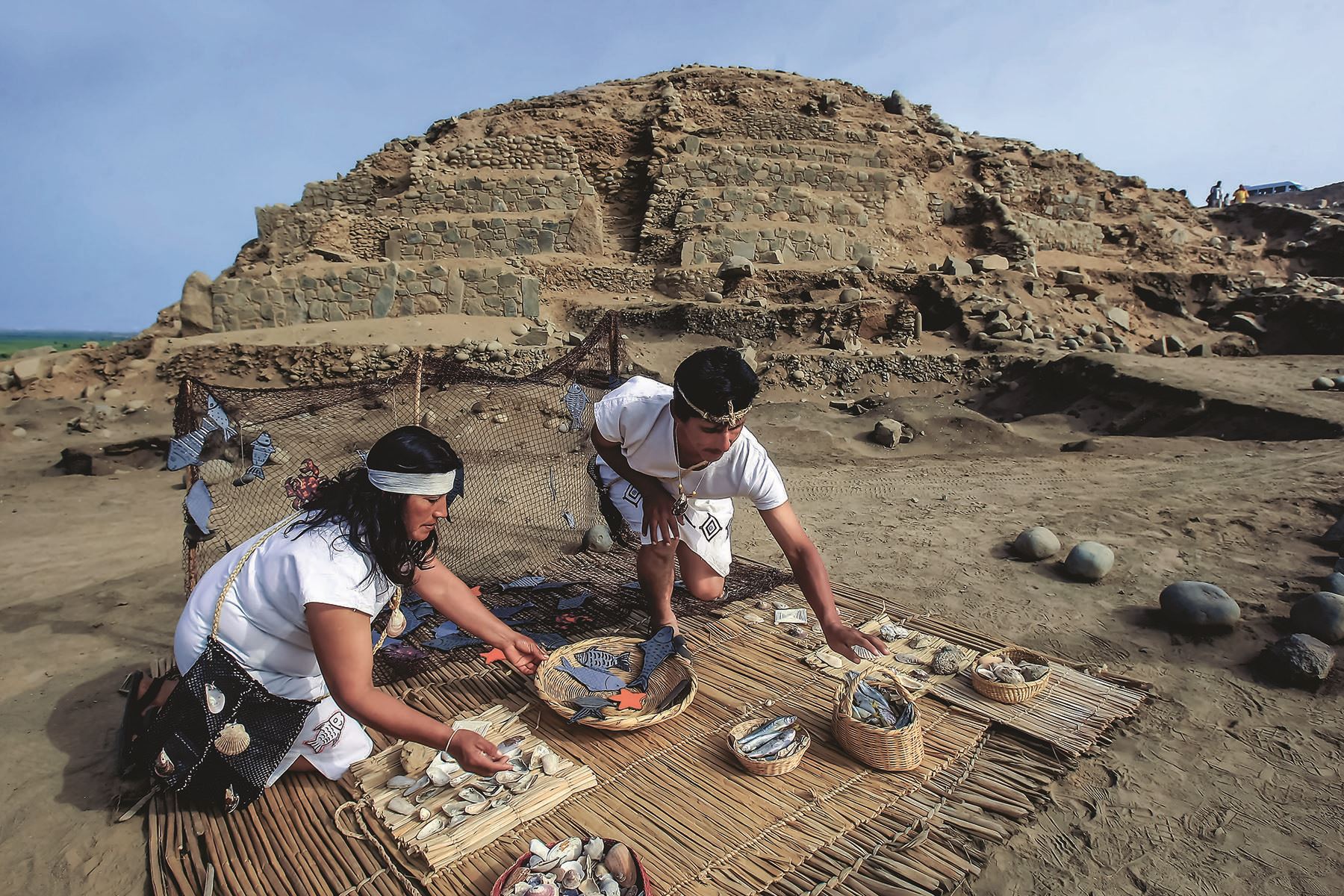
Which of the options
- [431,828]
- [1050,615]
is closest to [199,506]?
[431,828]

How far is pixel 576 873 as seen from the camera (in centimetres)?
185

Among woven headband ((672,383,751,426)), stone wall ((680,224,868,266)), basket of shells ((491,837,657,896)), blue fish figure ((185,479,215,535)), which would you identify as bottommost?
basket of shells ((491,837,657,896))

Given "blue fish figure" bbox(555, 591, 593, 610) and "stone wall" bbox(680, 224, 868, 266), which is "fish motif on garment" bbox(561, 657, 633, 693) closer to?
"blue fish figure" bbox(555, 591, 593, 610)

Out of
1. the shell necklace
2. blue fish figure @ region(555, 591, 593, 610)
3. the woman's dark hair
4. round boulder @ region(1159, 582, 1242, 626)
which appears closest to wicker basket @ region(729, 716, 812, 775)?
the shell necklace

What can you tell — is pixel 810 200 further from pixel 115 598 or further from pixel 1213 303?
pixel 115 598

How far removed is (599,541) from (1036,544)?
2850mm

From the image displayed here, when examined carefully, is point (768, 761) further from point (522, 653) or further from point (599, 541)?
point (599, 541)

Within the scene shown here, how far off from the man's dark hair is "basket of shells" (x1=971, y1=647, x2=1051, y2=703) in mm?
1504

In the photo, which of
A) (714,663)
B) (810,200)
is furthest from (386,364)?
(810,200)

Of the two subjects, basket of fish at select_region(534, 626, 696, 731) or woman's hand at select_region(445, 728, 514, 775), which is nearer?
woman's hand at select_region(445, 728, 514, 775)

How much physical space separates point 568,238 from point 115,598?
12.0 meters

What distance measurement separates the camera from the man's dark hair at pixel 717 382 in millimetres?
2326

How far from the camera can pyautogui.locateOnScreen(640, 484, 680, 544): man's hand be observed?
2945 mm

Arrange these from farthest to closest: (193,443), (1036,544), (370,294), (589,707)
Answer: (370,294) < (1036,544) < (193,443) < (589,707)
